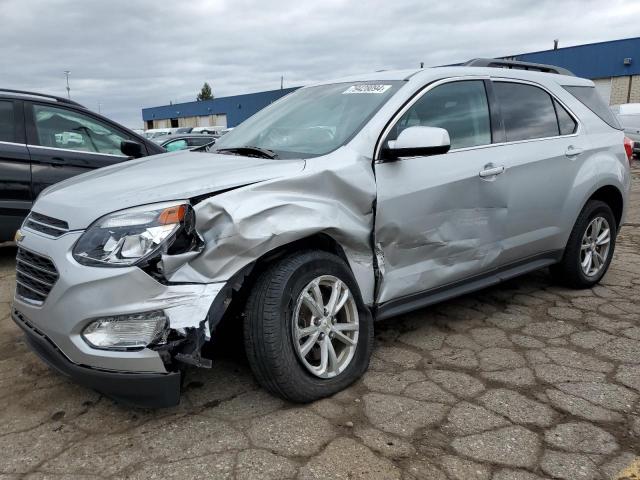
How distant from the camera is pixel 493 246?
11.9 ft

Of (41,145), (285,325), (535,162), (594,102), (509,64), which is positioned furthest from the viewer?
(41,145)

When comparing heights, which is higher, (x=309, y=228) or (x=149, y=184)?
(x=149, y=184)

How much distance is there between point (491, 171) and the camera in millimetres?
3494

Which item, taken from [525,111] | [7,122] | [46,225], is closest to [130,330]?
[46,225]

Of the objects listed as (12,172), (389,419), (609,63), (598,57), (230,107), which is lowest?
(389,419)

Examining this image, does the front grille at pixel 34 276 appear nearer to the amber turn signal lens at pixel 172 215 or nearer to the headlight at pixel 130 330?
the headlight at pixel 130 330

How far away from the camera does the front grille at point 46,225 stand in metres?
2.50

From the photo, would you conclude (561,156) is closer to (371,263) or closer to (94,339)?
(371,263)

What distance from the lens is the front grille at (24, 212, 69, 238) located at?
2504 millimetres

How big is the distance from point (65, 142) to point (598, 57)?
2955 centimetres

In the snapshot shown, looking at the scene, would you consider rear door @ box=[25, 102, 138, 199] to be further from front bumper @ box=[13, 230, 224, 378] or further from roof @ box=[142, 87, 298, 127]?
roof @ box=[142, 87, 298, 127]

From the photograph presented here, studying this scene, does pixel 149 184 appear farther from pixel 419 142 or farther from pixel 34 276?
pixel 419 142

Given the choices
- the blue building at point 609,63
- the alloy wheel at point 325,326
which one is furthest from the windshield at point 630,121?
the alloy wheel at point 325,326

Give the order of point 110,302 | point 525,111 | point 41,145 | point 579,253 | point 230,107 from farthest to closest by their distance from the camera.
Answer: point 230,107 < point 41,145 < point 579,253 < point 525,111 < point 110,302
